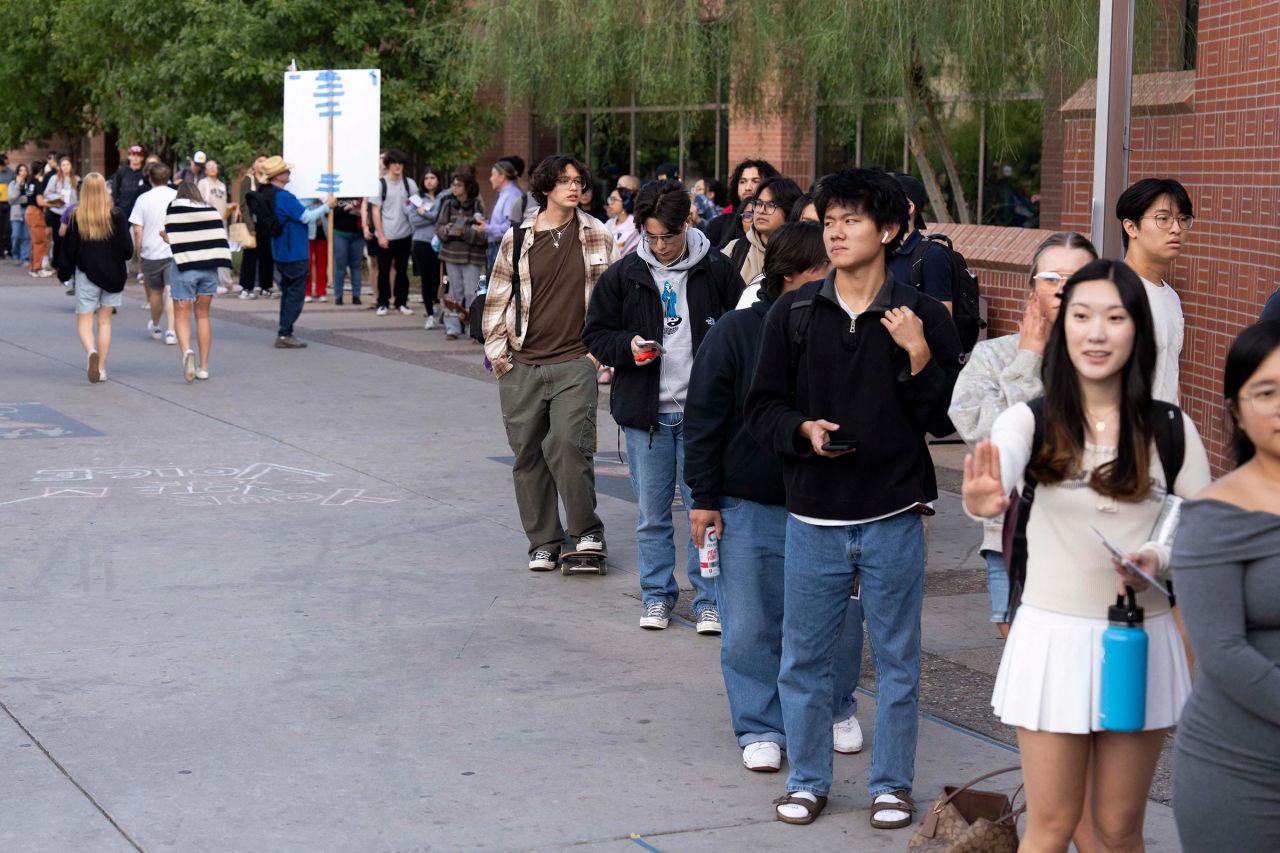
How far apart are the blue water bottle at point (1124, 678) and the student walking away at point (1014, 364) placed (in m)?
1.08

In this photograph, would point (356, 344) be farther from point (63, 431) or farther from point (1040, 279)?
point (1040, 279)

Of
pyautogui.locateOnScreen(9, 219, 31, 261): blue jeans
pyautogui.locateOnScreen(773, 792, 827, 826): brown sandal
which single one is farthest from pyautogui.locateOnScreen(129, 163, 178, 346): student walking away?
pyautogui.locateOnScreen(9, 219, 31, 261): blue jeans

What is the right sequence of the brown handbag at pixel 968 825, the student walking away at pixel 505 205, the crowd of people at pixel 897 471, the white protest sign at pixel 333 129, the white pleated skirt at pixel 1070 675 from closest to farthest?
the crowd of people at pixel 897 471 < the white pleated skirt at pixel 1070 675 < the brown handbag at pixel 968 825 < the student walking away at pixel 505 205 < the white protest sign at pixel 333 129

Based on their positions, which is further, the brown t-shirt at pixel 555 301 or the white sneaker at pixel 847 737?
the brown t-shirt at pixel 555 301

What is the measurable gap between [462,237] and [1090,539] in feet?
47.1

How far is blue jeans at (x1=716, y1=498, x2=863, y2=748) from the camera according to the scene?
212 inches

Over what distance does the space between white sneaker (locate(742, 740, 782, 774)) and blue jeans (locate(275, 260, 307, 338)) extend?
1238 centimetres

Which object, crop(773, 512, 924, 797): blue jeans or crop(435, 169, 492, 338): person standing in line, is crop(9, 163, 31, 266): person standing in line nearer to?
crop(435, 169, 492, 338): person standing in line

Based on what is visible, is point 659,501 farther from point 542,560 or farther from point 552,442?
point 542,560

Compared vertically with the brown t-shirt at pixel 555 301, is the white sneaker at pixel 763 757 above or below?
below

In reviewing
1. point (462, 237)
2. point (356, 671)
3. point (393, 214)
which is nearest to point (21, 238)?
point (393, 214)

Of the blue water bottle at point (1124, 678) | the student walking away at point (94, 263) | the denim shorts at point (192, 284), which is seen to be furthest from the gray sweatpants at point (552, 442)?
the student walking away at point (94, 263)

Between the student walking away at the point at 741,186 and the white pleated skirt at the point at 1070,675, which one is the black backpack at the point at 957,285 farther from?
the white pleated skirt at the point at 1070,675

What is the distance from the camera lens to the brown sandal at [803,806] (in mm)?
4879
